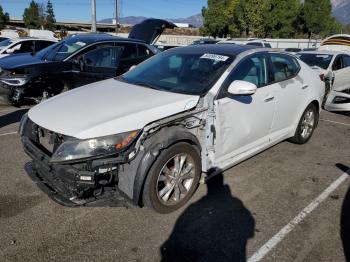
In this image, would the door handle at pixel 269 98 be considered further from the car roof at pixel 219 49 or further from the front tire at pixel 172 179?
the front tire at pixel 172 179

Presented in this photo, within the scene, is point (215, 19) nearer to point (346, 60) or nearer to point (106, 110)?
point (346, 60)

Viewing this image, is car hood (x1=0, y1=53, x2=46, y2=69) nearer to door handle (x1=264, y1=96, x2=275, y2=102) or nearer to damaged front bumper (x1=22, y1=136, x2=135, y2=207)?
damaged front bumper (x1=22, y1=136, x2=135, y2=207)

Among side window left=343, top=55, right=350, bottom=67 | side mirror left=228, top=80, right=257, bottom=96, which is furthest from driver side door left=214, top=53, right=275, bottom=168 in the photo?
side window left=343, top=55, right=350, bottom=67

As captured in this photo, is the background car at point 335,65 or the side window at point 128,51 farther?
the background car at point 335,65

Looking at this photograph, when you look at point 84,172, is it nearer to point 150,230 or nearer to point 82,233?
point 82,233

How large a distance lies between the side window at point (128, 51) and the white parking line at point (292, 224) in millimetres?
5372

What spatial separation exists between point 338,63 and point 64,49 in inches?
308

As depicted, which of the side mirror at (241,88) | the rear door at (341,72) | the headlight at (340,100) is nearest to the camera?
the side mirror at (241,88)

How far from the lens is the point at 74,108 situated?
3.43 metres

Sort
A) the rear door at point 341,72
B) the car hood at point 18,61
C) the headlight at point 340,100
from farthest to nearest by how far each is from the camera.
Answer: the rear door at point 341,72, the headlight at point 340,100, the car hood at point 18,61

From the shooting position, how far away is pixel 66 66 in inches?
297

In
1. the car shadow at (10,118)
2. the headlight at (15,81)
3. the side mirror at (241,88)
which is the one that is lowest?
the car shadow at (10,118)

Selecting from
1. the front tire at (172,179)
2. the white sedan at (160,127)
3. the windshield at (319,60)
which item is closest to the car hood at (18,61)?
the white sedan at (160,127)

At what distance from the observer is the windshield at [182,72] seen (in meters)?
3.82
